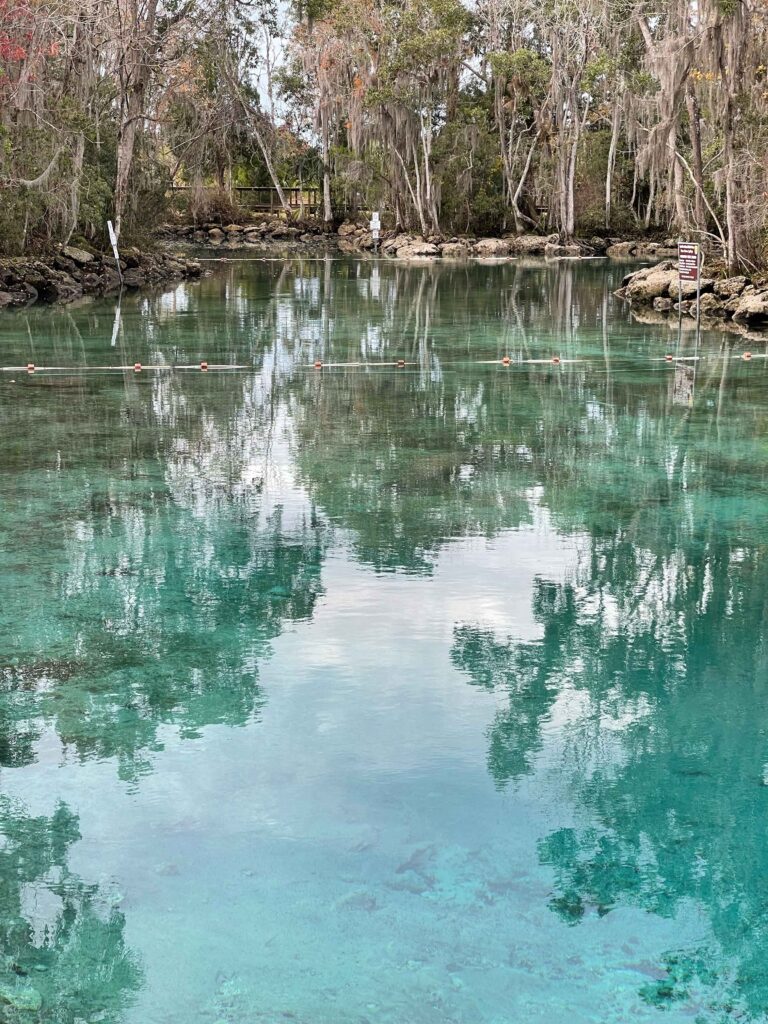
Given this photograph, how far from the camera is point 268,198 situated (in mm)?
70062

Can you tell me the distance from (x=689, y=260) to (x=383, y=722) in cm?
1876

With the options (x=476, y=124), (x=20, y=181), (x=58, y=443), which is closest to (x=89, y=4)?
(x=20, y=181)

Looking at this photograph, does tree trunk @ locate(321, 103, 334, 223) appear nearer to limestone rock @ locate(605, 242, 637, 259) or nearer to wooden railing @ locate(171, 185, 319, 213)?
wooden railing @ locate(171, 185, 319, 213)

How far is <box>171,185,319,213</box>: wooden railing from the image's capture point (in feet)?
222

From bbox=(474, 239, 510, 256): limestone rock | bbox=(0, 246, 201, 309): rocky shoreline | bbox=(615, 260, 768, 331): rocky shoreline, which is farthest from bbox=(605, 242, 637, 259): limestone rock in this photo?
bbox=(615, 260, 768, 331): rocky shoreline

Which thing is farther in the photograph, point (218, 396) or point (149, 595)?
point (218, 396)

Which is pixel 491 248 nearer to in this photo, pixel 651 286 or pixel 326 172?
pixel 326 172

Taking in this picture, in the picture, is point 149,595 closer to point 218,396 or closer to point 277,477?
point 277,477

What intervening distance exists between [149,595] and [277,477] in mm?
3069

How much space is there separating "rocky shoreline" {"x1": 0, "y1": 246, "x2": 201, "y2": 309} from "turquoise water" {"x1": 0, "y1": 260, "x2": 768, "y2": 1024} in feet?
49.8

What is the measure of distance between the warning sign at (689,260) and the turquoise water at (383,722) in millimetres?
10746

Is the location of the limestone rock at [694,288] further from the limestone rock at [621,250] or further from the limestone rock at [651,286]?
the limestone rock at [621,250]

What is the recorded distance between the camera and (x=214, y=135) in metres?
60.2

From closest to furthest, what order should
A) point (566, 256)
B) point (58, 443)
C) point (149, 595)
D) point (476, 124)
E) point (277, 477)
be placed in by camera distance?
1. point (149, 595)
2. point (277, 477)
3. point (58, 443)
4. point (566, 256)
5. point (476, 124)
